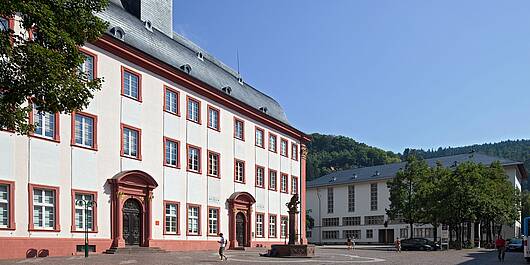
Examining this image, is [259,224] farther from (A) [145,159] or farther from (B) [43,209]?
(B) [43,209]

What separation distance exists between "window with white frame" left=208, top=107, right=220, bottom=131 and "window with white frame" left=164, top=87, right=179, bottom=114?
4687mm

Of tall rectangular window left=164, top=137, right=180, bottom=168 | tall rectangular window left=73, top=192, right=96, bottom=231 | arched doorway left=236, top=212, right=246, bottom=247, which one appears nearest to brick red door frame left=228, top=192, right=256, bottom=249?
arched doorway left=236, top=212, right=246, bottom=247

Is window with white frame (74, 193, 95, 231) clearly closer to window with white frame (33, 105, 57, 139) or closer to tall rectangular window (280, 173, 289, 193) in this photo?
window with white frame (33, 105, 57, 139)

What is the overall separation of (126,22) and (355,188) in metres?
80.2

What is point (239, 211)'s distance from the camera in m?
50.4

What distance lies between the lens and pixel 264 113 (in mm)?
55656

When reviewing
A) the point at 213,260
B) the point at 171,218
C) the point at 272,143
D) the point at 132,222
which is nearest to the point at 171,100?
the point at 171,218

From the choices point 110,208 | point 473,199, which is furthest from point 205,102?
point 473,199

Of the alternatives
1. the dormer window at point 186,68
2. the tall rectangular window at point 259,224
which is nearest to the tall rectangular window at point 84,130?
the dormer window at point 186,68

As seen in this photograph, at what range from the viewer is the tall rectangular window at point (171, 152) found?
1612 inches

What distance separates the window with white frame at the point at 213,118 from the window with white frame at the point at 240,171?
4.65 meters

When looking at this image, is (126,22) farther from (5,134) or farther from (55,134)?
(5,134)

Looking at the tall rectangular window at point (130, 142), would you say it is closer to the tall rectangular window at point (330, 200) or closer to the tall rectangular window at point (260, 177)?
the tall rectangular window at point (260, 177)

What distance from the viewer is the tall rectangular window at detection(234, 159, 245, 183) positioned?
50891 mm
